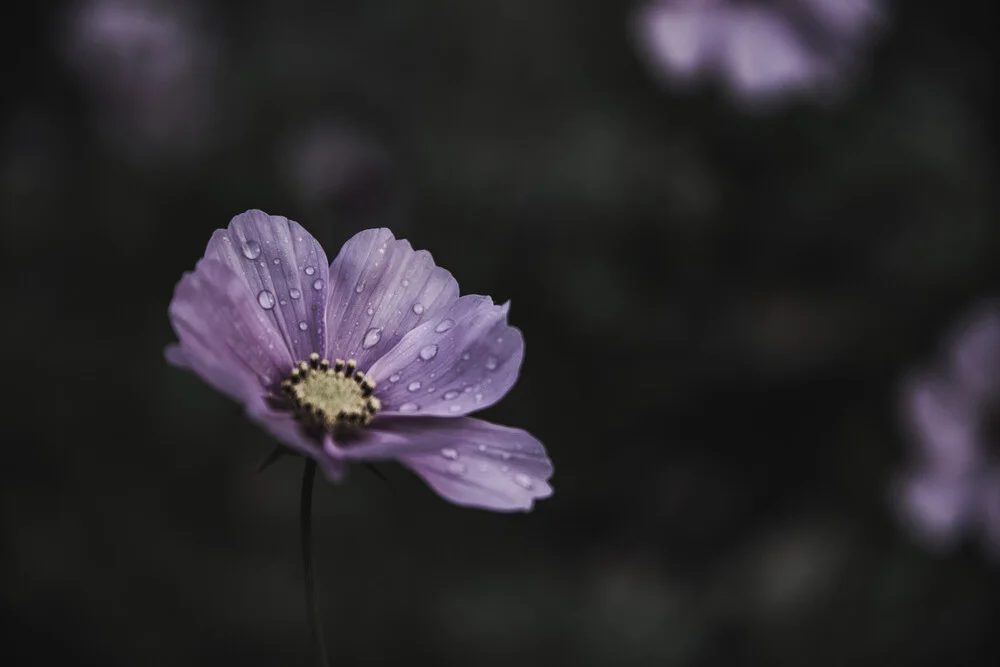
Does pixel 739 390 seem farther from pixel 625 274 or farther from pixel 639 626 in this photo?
pixel 639 626

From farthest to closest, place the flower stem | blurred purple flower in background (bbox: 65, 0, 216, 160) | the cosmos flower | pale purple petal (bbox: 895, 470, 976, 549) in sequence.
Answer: blurred purple flower in background (bbox: 65, 0, 216, 160) → the cosmos flower → pale purple petal (bbox: 895, 470, 976, 549) → the flower stem

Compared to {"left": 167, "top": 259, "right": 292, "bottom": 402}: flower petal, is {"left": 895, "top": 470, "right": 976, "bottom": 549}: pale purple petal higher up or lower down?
higher up

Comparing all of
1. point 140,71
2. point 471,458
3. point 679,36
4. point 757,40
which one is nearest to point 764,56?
point 757,40

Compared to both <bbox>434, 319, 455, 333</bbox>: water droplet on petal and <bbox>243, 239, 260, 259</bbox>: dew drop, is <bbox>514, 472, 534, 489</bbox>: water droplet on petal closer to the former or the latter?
<bbox>434, 319, 455, 333</bbox>: water droplet on petal

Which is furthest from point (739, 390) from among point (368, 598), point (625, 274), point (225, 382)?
point (225, 382)

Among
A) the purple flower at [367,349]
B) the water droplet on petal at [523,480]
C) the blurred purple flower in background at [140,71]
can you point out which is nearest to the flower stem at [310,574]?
the purple flower at [367,349]

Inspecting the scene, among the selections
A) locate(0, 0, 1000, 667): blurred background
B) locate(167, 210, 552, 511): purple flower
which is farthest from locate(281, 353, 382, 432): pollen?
locate(0, 0, 1000, 667): blurred background
